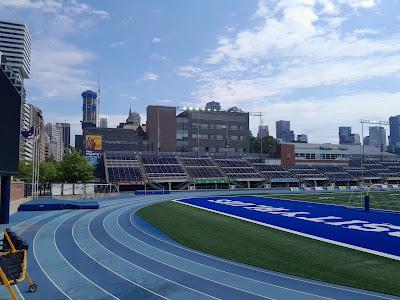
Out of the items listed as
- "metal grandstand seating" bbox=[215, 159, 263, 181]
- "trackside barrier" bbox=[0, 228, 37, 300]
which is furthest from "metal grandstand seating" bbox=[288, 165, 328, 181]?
"trackside barrier" bbox=[0, 228, 37, 300]

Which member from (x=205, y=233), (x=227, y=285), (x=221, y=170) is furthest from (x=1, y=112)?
(x=221, y=170)

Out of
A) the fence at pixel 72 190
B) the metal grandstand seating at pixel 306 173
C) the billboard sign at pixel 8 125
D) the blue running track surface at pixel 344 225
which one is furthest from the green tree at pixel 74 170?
the metal grandstand seating at pixel 306 173

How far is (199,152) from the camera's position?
89375 mm

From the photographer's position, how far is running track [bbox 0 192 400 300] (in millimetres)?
11328

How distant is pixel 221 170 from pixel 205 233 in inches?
2228

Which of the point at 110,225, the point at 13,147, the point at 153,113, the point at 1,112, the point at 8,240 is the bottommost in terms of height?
the point at 110,225

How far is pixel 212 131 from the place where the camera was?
3824 inches

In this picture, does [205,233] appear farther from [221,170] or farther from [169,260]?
→ [221,170]

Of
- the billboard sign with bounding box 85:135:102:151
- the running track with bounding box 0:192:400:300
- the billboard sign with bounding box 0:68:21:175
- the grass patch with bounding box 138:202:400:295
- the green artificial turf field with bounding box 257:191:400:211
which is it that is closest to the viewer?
the running track with bounding box 0:192:400:300

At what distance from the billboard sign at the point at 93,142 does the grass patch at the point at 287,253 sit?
6011 centimetres

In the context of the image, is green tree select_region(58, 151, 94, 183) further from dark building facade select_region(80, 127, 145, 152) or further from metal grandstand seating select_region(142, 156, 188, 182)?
dark building facade select_region(80, 127, 145, 152)

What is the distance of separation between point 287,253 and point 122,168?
190ft

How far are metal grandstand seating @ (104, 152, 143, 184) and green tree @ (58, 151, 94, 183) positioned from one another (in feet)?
33.2

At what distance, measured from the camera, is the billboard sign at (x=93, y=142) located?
81.9 m
